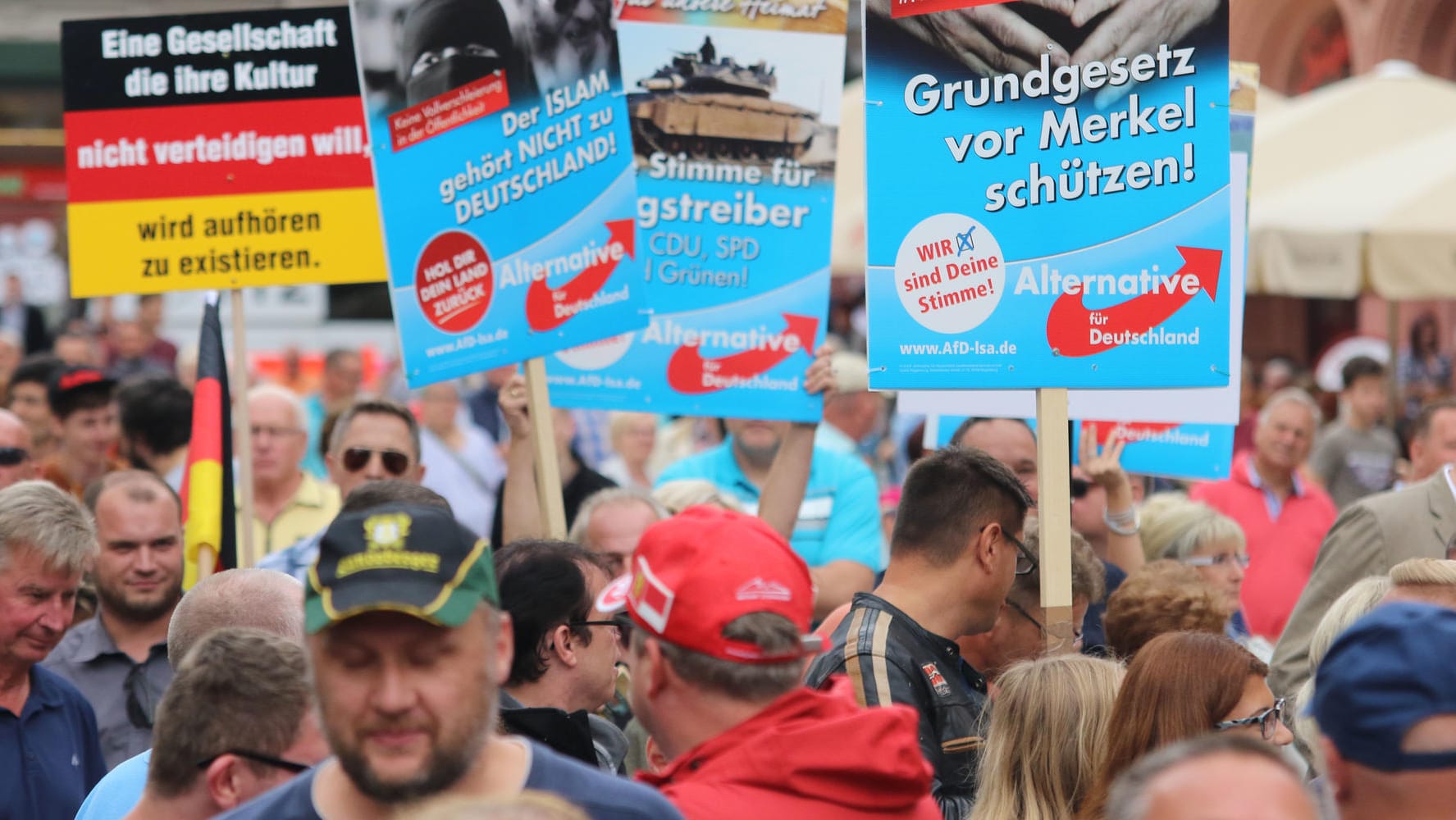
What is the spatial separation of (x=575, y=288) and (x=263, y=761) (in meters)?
2.60

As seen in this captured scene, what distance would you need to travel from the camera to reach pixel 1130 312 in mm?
4406

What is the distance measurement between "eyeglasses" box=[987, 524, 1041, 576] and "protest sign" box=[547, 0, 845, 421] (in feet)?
3.63

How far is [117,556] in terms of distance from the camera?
5.40 metres

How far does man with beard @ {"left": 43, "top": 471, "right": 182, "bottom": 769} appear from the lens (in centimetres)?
509

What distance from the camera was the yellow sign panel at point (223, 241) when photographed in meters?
5.94

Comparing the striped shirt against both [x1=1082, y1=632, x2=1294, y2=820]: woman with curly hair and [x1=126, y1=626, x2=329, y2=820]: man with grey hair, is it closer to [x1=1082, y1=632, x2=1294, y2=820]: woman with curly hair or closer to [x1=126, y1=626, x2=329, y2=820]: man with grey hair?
[x1=1082, y1=632, x2=1294, y2=820]: woman with curly hair

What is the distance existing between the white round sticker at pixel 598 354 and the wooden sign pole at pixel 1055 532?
1988 millimetres

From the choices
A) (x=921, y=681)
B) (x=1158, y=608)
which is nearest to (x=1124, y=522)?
(x=1158, y=608)

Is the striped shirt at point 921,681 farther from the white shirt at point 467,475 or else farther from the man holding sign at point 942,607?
the white shirt at point 467,475

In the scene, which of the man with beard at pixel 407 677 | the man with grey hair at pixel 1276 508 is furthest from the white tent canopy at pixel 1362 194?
the man with beard at pixel 407 677

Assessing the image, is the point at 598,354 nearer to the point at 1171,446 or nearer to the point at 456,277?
the point at 456,277

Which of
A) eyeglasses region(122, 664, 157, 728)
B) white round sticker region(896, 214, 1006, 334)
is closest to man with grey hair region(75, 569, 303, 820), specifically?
eyeglasses region(122, 664, 157, 728)

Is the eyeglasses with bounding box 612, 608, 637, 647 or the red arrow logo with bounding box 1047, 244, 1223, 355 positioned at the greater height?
the red arrow logo with bounding box 1047, 244, 1223, 355

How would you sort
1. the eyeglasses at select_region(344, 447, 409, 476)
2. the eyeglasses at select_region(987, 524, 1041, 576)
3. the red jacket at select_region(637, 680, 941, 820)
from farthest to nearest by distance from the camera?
the eyeglasses at select_region(344, 447, 409, 476) < the eyeglasses at select_region(987, 524, 1041, 576) < the red jacket at select_region(637, 680, 941, 820)
